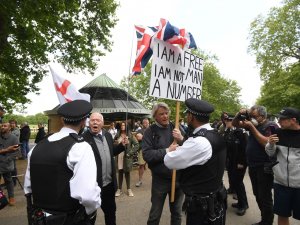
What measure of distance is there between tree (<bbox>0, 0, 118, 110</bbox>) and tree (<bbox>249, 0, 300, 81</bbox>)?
17.2 metres

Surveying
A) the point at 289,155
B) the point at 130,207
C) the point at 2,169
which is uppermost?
the point at 289,155

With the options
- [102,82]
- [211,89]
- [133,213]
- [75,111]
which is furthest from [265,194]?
[211,89]

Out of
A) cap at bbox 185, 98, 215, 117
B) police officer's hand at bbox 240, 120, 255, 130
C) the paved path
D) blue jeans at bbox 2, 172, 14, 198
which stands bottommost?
the paved path

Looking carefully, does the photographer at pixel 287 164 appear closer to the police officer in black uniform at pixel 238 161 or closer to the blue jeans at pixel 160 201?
the blue jeans at pixel 160 201

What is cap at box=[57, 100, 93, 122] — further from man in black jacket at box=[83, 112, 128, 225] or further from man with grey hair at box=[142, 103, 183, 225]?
man with grey hair at box=[142, 103, 183, 225]

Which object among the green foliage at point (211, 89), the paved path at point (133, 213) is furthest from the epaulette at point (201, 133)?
the green foliage at point (211, 89)

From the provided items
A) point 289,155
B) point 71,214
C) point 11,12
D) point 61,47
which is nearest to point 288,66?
point 61,47

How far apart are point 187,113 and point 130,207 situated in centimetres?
369

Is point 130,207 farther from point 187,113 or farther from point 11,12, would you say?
point 11,12

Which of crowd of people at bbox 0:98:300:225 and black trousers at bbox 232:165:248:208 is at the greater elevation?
crowd of people at bbox 0:98:300:225

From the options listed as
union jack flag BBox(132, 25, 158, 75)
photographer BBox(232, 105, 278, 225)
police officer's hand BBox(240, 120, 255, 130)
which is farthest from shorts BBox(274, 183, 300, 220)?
union jack flag BBox(132, 25, 158, 75)

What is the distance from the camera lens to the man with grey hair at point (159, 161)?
394 centimetres

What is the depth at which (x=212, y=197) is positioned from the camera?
10.2ft

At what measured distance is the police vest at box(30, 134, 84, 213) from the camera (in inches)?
98.7
